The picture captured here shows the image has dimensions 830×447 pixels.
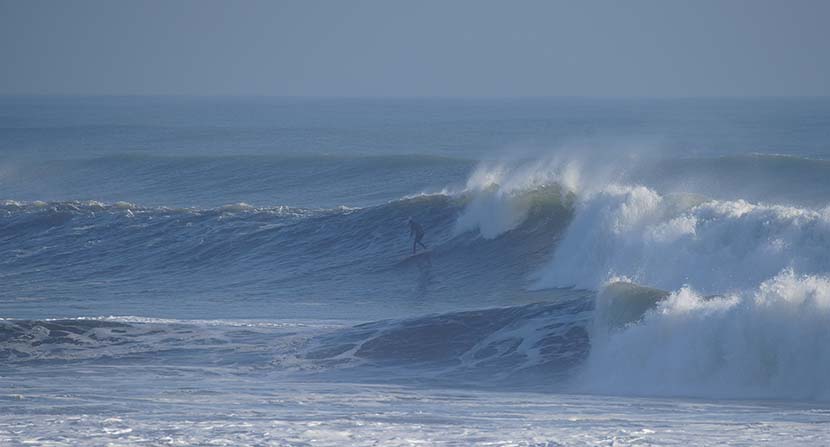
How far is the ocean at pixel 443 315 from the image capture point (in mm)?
9742

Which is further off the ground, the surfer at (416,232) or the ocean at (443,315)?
A: the surfer at (416,232)

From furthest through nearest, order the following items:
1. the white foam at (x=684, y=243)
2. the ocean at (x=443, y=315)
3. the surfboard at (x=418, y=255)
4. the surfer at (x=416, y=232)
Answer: the surfer at (x=416, y=232), the surfboard at (x=418, y=255), the white foam at (x=684, y=243), the ocean at (x=443, y=315)

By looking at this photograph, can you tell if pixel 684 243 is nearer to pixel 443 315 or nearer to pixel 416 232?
pixel 443 315

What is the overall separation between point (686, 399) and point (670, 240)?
298 inches

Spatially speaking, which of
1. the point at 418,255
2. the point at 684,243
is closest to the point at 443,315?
the point at 684,243

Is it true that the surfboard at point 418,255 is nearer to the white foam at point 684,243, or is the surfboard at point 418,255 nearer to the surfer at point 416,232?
the surfer at point 416,232

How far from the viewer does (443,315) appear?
15.4 m

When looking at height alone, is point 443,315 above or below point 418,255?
below

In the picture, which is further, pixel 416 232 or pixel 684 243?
pixel 416 232

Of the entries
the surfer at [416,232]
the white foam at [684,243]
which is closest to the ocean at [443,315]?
the white foam at [684,243]

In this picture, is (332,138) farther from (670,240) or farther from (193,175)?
(670,240)

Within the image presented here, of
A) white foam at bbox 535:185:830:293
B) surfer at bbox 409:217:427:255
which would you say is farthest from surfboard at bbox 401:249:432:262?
white foam at bbox 535:185:830:293

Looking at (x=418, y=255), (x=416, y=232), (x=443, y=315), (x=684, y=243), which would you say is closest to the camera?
(x=443, y=315)

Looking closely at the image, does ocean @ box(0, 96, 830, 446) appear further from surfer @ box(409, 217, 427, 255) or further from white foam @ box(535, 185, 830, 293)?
surfer @ box(409, 217, 427, 255)
